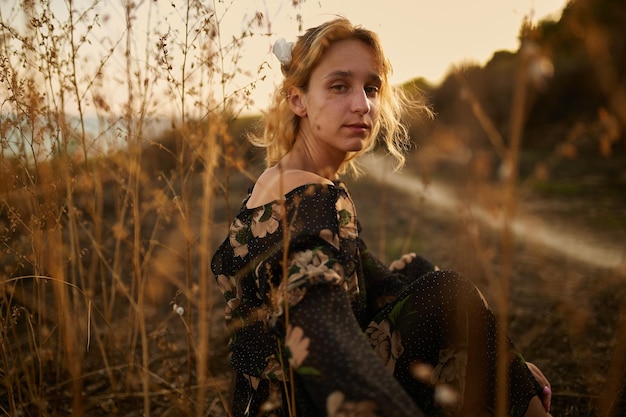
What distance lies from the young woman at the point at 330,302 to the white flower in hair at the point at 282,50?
0.01 meters

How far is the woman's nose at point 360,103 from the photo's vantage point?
1.46 metres

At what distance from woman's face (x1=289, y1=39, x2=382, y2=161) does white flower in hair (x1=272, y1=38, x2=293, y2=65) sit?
16 cm

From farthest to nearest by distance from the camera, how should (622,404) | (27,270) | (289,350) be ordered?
(27,270) → (622,404) → (289,350)

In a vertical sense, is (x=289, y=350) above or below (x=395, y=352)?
above

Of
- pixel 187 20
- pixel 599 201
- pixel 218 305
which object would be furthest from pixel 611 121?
pixel 599 201

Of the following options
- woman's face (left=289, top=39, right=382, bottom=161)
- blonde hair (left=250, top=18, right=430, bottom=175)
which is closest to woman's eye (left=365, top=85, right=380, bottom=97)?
woman's face (left=289, top=39, right=382, bottom=161)

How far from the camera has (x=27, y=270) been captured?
3.12m

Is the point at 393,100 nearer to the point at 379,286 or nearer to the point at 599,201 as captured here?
the point at 379,286

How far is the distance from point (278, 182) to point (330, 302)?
0.45 m

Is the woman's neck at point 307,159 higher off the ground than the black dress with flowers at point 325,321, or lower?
higher

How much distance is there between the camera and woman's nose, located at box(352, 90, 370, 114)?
1.46 metres

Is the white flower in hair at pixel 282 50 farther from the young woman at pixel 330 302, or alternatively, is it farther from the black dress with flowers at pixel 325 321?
the black dress with flowers at pixel 325 321

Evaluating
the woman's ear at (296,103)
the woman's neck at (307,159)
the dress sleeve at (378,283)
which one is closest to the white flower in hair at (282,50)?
the woman's ear at (296,103)

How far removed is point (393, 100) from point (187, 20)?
0.92m
